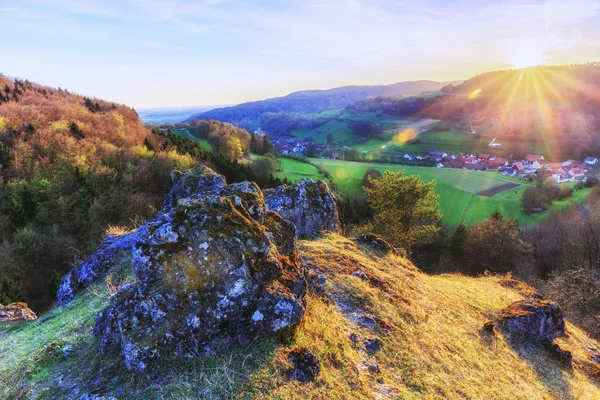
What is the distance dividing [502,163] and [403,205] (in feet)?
301

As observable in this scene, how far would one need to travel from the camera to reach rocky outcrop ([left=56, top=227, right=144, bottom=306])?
12789 millimetres

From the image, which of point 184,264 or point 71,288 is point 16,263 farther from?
point 184,264

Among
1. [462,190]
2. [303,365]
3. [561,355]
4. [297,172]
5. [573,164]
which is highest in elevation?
[303,365]

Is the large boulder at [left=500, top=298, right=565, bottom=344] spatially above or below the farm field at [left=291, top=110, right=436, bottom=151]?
below

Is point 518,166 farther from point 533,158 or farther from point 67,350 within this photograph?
point 67,350

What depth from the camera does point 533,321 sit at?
12.5 m

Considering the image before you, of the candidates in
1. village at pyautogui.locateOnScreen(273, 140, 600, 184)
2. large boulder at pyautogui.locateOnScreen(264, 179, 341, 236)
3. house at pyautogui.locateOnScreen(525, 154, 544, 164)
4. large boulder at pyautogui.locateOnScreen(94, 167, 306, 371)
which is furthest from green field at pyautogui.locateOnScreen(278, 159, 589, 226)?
large boulder at pyautogui.locateOnScreen(94, 167, 306, 371)

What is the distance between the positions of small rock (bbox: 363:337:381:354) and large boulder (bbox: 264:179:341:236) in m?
8.89

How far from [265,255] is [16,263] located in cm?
2869

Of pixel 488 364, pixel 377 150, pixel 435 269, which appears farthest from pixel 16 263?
pixel 377 150

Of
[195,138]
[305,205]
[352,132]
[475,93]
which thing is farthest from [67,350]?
[475,93]

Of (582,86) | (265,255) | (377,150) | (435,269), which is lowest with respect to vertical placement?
(435,269)

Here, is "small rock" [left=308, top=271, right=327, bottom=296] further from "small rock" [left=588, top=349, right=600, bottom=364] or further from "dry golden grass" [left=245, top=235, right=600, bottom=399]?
"small rock" [left=588, top=349, right=600, bottom=364]

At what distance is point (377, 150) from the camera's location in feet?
416
